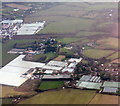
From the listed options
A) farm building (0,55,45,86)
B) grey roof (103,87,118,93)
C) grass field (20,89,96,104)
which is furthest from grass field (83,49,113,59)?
grass field (20,89,96,104)

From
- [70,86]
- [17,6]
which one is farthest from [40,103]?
[17,6]

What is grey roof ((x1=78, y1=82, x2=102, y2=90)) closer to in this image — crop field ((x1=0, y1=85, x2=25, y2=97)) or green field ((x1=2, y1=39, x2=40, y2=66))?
crop field ((x1=0, y1=85, x2=25, y2=97))

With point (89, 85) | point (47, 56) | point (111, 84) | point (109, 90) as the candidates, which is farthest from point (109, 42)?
point (109, 90)

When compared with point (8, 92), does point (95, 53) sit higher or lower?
higher

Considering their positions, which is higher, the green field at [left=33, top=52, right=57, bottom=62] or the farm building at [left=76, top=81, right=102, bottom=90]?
the green field at [left=33, top=52, right=57, bottom=62]

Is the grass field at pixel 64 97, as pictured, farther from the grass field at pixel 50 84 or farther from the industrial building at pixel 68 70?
the industrial building at pixel 68 70

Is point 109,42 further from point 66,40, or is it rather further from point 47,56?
point 47,56
